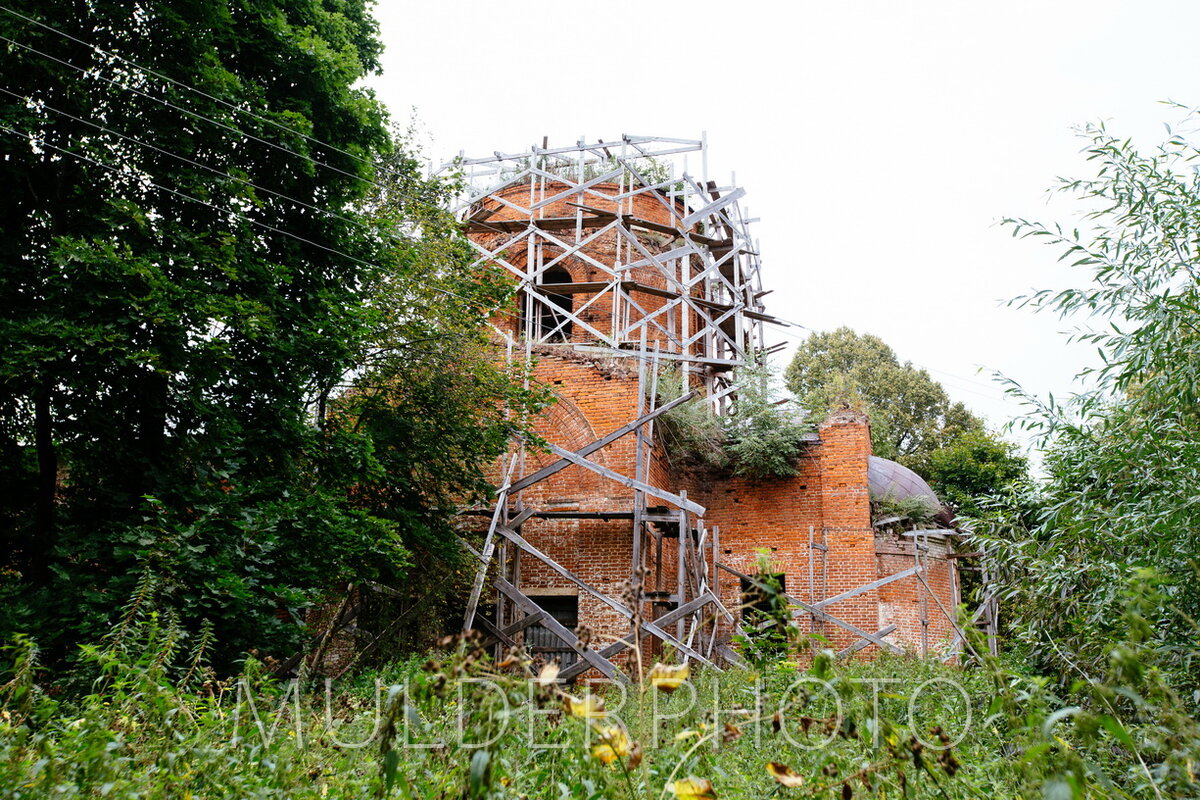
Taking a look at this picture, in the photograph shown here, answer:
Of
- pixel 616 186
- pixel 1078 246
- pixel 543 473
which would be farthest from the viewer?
pixel 616 186

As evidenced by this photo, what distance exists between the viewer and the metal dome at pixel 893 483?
59.9 feet

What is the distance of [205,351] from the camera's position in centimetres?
830

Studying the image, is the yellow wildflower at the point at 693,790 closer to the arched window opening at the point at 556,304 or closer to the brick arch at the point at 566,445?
the brick arch at the point at 566,445

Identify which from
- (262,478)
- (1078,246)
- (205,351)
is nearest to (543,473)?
(262,478)

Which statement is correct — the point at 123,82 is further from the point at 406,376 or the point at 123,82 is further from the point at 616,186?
the point at 616,186

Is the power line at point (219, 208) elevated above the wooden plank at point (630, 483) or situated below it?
above

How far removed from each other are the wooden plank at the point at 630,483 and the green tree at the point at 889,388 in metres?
16.0

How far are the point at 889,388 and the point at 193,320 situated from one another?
2577 cm

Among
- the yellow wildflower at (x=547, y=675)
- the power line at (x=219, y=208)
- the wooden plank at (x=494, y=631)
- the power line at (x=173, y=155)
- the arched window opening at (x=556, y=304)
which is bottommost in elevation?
the yellow wildflower at (x=547, y=675)

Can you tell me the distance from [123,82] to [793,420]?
41.3 feet

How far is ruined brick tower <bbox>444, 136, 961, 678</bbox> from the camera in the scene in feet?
44.4

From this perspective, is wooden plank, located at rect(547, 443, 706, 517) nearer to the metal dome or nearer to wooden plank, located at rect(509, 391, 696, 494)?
wooden plank, located at rect(509, 391, 696, 494)

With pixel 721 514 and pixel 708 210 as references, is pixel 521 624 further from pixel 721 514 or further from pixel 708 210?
pixel 708 210

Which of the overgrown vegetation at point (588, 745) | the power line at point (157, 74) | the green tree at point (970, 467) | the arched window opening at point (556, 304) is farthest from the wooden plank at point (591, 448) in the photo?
the green tree at point (970, 467)
